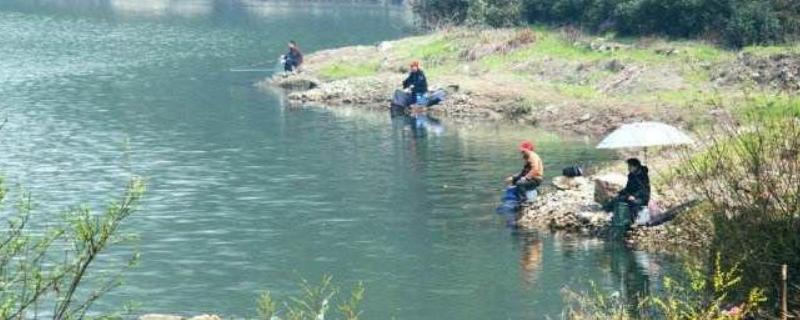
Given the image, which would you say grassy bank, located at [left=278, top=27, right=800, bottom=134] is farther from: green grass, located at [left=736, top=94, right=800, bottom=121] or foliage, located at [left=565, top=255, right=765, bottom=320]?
foliage, located at [left=565, top=255, right=765, bottom=320]

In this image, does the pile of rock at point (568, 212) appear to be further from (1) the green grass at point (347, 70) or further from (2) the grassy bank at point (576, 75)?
(1) the green grass at point (347, 70)

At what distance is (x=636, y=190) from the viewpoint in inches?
1264

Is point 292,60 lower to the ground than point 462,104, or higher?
higher

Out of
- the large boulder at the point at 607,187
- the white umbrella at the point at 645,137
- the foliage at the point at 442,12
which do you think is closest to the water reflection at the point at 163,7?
the foliage at the point at 442,12

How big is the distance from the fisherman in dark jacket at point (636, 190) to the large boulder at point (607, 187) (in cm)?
115

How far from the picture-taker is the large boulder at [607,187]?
33.5 m

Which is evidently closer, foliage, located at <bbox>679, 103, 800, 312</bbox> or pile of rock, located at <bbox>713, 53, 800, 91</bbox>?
foliage, located at <bbox>679, 103, 800, 312</bbox>

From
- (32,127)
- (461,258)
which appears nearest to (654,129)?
(461,258)

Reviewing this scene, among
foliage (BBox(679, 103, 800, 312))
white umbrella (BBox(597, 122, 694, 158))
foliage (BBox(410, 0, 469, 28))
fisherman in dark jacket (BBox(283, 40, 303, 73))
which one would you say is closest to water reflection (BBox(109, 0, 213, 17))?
foliage (BBox(410, 0, 469, 28))

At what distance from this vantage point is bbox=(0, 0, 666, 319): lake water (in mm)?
28609

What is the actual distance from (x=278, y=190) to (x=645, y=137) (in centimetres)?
1230

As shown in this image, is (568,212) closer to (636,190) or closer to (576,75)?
(636,190)

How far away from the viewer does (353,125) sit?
54.2 metres

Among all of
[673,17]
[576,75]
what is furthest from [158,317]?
[673,17]
